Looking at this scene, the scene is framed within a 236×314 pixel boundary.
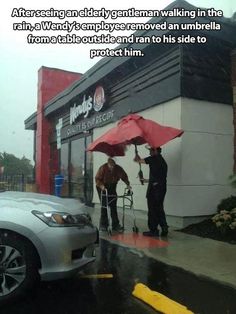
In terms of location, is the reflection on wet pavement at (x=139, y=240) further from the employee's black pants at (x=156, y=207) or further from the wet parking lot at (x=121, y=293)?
the wet parking lot at (x=121, y=293)

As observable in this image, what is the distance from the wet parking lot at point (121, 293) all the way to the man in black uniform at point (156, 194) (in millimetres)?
2398

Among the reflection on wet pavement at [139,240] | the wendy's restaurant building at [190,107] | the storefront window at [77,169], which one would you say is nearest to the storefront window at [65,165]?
the storefront window at [77,169]

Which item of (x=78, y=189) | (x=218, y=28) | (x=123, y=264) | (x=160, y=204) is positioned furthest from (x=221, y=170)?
(x=78, y=189)

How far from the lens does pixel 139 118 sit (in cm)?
969

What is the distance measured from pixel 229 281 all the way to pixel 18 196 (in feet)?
9.18

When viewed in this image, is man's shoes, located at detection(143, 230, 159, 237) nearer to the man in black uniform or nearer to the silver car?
the man in black uniform

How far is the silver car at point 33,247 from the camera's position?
4980 millimetres

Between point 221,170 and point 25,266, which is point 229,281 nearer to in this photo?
point 25,266

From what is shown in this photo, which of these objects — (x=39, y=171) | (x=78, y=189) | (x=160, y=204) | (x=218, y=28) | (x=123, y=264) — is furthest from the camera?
(x=39, y=171)

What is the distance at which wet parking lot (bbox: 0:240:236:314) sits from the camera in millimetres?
4762

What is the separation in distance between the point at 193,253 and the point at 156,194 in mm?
2008

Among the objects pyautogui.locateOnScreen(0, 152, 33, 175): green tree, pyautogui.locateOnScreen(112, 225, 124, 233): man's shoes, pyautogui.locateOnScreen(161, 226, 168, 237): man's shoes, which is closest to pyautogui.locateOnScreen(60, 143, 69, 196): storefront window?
pyautogui.locateOnScreen(112, 225, 124, 233): man's shoes

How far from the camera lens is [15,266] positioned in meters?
5.00

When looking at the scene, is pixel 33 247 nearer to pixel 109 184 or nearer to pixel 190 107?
pixel 109 184
